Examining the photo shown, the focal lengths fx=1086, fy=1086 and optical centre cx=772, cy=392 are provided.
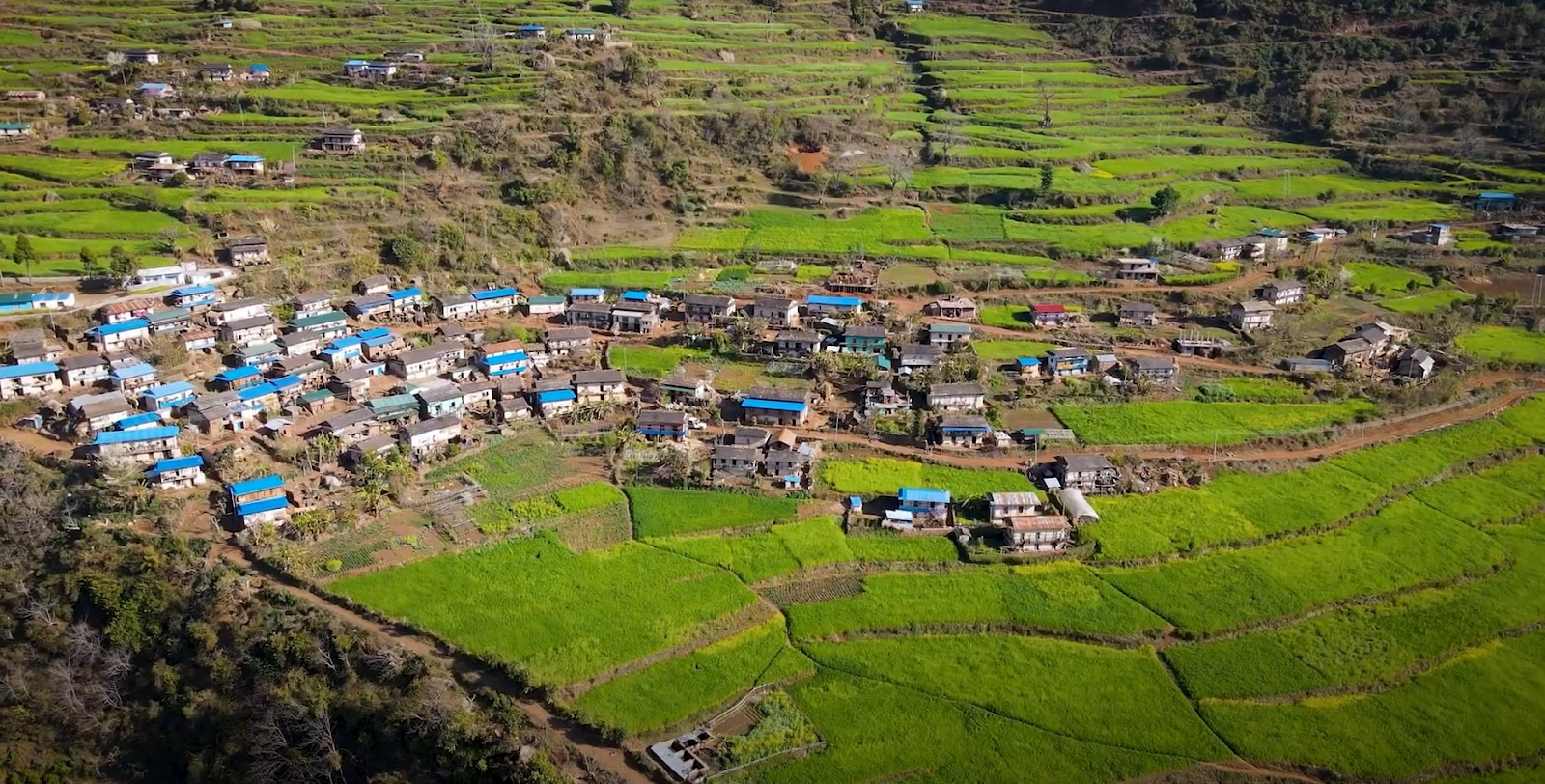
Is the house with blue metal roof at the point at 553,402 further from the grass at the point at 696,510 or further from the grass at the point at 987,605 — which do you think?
the grass at the point at 987,605

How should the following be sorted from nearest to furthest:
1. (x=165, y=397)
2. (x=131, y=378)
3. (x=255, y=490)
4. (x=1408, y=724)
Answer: (x=1408, y=724), (x=255, y=490), (x=165, y=397), (x=131, y=378)

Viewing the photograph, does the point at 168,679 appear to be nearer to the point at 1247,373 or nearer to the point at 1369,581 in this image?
the point at 1369,581

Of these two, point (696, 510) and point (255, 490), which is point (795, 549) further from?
point (255, 490)

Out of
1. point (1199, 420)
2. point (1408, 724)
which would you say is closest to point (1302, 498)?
point (1199, 420)

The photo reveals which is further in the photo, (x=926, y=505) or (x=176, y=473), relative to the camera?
(x=176, y=473)

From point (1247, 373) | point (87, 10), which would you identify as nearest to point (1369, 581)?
point (1247, 373)

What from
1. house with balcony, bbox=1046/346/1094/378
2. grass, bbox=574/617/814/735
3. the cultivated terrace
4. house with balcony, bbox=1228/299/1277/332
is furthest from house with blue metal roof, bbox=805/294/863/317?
grass, bbox=574/617/814/735

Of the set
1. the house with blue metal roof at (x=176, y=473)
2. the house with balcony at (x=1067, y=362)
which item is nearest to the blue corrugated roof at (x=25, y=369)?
the house with blue metal roof at (x=176, y=473)
